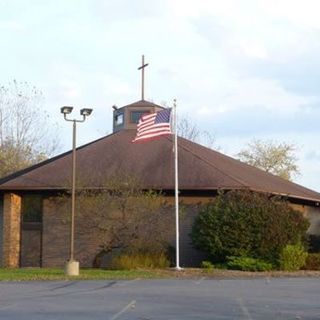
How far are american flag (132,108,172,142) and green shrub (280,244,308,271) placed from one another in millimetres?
6287

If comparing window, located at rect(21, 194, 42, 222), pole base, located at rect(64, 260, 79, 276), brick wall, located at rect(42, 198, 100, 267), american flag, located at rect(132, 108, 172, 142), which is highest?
american flag, located at rect(132, 108, 172, 142)

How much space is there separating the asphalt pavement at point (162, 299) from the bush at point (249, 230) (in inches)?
225

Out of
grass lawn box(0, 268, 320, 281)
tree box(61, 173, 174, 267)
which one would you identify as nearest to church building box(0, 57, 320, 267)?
tree box(61, 173, 174, 267)

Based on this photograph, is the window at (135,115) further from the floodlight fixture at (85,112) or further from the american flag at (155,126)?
the floodlight fixture at (85,112)

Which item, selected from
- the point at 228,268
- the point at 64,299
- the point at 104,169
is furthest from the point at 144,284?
the point at 104,169

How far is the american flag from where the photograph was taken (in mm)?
30812

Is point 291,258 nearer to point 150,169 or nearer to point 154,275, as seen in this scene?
point 154,275

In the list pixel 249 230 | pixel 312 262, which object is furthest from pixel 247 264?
pixel 312 262

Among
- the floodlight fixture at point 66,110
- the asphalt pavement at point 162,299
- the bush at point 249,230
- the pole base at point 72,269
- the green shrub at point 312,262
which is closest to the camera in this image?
the asphalt pavement at point 162,299

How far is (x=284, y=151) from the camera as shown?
74.6 meters

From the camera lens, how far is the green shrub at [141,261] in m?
31.6

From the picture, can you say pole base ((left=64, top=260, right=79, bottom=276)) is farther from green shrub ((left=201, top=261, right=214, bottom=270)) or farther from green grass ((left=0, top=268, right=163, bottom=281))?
green shrub ((left=201, top=261, right=214, bottom=270))

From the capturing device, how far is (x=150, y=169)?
118 feet

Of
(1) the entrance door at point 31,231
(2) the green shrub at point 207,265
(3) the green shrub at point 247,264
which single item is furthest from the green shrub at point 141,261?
(1) the entrance door at point 31,231
